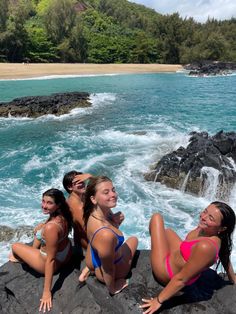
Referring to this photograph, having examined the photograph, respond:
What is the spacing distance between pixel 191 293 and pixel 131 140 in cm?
1382

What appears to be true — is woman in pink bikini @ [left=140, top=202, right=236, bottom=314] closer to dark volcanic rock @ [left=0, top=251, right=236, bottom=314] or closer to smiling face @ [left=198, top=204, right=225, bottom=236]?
smiling face @ [left=198, top=204, right=225, bottom=236]

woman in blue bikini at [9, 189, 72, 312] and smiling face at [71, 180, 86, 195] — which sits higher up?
smiling face at [71, 180, 86, 195]

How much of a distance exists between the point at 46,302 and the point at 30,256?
75cm

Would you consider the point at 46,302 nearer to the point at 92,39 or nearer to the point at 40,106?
the point at 40,106

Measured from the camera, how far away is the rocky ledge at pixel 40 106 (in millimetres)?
25266

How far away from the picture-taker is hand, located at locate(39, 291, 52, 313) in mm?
4242

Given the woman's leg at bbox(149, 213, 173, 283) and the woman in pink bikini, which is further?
the woman's leg at bbox(149, 213, 173, 283)

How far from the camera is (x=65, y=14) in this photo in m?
80.5

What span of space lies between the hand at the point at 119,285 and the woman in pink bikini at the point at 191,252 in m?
0.35

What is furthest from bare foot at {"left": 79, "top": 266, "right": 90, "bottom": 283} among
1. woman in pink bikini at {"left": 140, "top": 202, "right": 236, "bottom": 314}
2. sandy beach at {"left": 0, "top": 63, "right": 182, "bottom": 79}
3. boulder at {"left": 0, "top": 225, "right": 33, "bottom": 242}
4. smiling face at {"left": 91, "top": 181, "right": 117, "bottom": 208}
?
sandy beach at {"left": 0, "top": 63, "right": 182, "bottom": 79}

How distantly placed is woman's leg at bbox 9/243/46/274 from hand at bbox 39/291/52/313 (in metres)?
0.45

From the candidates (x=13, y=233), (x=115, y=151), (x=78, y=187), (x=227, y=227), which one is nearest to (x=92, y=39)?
(x=115, y=151)


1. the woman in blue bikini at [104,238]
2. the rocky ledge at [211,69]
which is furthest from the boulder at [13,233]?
the rocky ledge at [211,69]

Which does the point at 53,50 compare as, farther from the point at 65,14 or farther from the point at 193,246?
the point at 193,246
